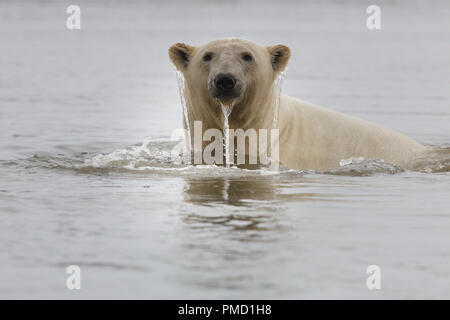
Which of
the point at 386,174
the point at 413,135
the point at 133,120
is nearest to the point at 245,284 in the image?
the point at 386,174

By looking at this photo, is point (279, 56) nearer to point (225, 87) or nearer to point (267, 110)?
point (267, 110)

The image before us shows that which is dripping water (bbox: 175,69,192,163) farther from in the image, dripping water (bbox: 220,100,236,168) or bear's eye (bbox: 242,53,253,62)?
bear's eye (bbox: 242,53,253,62)

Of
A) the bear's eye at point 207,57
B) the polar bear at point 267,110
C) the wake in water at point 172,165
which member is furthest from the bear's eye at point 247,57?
the wake in water at point 172,165

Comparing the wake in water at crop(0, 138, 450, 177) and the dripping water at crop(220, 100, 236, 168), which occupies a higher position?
the dripping water at crop(220, 100, 236, 168)

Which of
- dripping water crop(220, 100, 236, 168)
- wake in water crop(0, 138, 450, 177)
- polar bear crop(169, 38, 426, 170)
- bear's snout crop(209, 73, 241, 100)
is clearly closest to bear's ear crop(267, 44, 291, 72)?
polar bear crop(169, 38, 426, 170)

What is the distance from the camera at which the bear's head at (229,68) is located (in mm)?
8156

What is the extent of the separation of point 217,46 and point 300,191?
1.51 metres

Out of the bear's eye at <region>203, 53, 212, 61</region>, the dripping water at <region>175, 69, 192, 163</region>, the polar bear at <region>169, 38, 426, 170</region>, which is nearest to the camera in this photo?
the polar bear at <region>169, 38, 426, 170</region>

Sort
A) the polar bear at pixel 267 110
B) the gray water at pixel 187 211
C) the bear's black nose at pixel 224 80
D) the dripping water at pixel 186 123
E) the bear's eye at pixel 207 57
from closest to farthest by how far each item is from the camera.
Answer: the gray water at pixel 187 211 → the bear's black nose at pixel 224 80 → the polar bear at pixel 267 110 → the bear's eye at pixel 207 57 → the dripping water at pixel 186 123

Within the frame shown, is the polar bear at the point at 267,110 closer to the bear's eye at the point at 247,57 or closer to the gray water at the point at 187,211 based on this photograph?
the bear's eye at the point at 247,57

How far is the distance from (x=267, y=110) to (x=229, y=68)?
805 mm

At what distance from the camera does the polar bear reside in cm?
838

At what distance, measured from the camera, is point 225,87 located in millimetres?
8125

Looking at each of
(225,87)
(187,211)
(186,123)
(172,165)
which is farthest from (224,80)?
(172,165)
